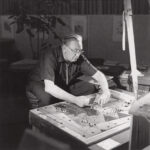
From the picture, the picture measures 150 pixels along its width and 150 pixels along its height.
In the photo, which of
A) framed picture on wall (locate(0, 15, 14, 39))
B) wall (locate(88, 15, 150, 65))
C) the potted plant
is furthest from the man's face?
framed picture on wall (locate(0, 15, 14, 39))

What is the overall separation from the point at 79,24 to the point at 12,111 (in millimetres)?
1379

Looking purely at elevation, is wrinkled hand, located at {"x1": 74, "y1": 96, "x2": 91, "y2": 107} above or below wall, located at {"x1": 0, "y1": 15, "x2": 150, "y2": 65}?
below

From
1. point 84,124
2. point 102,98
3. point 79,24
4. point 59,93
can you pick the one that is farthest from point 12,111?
point 84,124

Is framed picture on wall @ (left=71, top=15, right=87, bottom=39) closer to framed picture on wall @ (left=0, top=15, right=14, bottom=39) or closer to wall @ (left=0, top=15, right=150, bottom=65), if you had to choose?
wall @ (left=0, top=15, right=150, bottom=65)

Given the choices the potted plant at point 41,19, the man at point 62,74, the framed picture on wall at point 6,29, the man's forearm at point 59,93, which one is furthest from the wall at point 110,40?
the man's forearm at point 59,93

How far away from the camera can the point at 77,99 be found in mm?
2113

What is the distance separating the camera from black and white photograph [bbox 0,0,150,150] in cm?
160

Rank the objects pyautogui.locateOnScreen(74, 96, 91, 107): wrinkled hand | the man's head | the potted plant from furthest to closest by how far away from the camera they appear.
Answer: the potted plant < the man's head < pyautogui.locateOnScreen(74, 96, 91, 107): wrinkled hand

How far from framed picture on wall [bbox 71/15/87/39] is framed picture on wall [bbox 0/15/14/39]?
0.94 m

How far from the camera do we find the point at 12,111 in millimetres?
3715

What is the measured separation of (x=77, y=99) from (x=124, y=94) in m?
0.41

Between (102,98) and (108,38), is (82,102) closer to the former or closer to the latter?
(102,98)

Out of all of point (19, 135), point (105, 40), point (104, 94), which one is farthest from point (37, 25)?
point (104, 94)

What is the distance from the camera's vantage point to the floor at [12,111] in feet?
9.47
